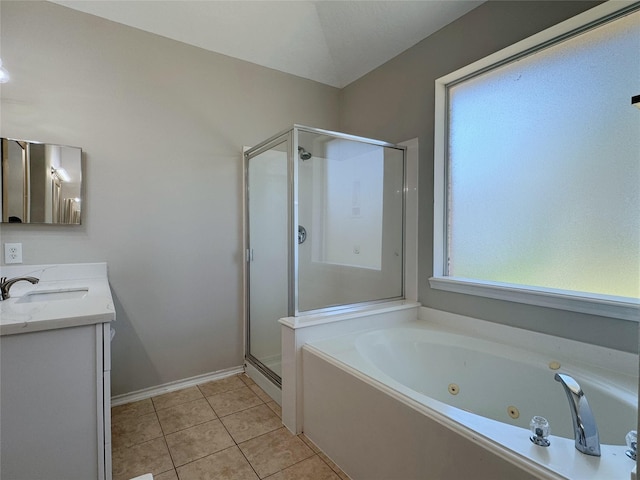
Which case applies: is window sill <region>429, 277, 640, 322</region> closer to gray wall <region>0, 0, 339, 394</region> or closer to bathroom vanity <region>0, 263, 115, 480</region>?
gray wall <region>0, 0, 339, 394</region>

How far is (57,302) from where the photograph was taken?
142cm

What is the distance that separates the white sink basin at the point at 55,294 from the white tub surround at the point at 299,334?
117cm

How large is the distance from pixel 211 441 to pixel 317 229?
1617 millimetres

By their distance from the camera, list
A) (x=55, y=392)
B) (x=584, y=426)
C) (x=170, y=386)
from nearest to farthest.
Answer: (x=584, y=426) < (x=55, y=392) < (x=170, y=386)

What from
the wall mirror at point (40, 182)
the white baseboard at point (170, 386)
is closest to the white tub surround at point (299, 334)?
the white baseboard at point (170, 386)

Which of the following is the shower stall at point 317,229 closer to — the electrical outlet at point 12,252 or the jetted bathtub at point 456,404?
the jetted bathtub at point 456,404

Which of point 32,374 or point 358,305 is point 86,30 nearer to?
point 32,374

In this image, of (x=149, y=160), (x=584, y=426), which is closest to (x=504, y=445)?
(x=584, y=426)

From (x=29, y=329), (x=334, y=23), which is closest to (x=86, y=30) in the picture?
(x=334, y=23)

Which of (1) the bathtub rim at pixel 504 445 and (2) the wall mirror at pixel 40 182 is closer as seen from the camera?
(1) the bathtub rim at pixel 504 445

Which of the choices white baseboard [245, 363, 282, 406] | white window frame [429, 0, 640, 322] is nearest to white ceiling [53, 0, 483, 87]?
white window frame [429, 0, 640, 322]

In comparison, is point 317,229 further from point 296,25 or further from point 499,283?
point 296,25

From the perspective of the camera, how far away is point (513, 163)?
1.95 m

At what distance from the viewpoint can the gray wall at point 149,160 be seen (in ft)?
6.36
